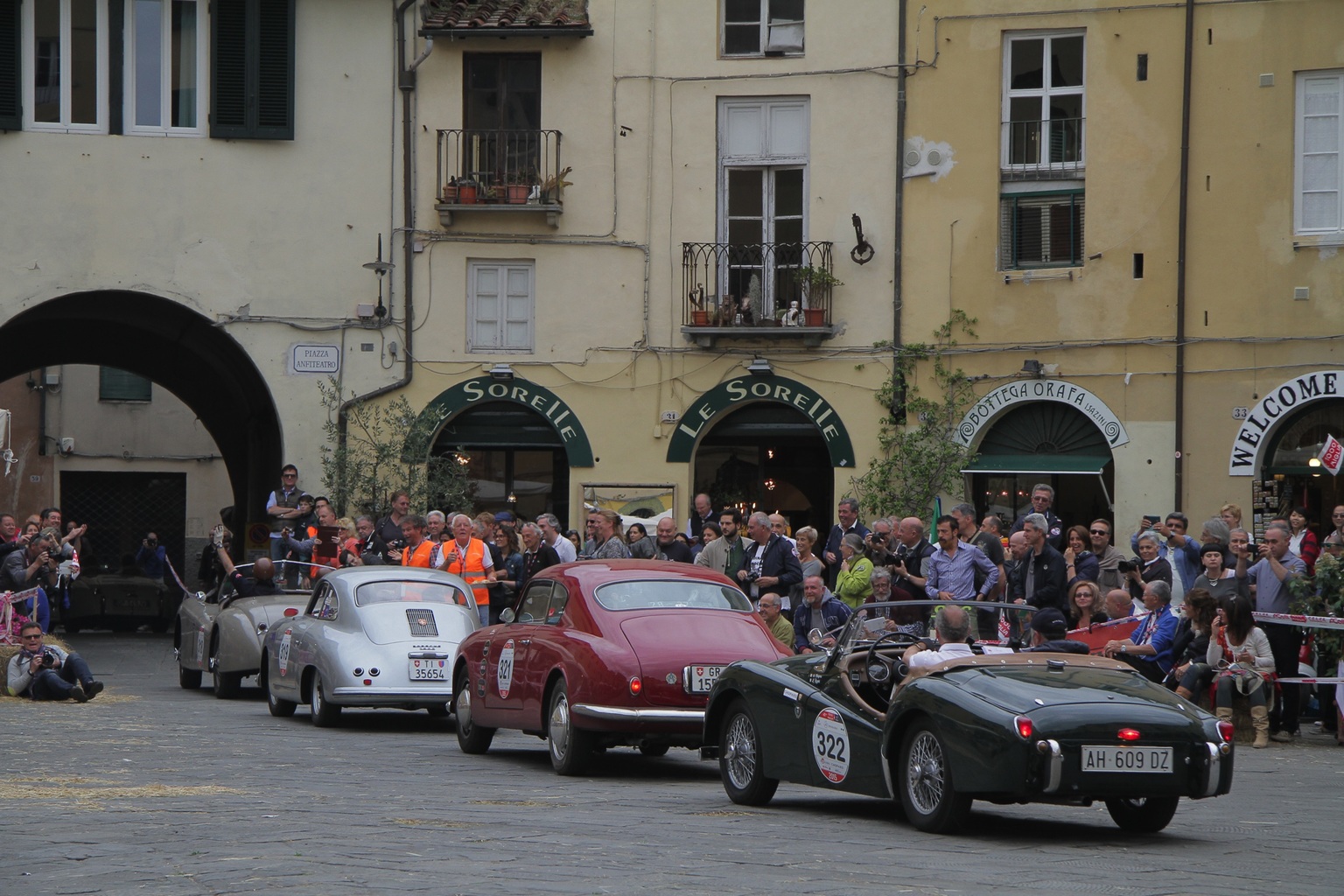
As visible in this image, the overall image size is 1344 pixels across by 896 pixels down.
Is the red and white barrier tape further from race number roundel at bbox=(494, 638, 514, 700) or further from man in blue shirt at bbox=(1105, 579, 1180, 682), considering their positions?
race number roundel at bbox=(494, 638, 514, 700)

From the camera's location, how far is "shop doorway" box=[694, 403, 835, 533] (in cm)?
2831

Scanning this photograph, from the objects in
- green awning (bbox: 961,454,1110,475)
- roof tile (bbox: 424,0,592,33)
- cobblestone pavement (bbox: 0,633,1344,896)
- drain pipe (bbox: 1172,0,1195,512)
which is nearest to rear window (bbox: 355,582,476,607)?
cobblestone pavement (bbox: 0,633,1344,896)

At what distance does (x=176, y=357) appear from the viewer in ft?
107

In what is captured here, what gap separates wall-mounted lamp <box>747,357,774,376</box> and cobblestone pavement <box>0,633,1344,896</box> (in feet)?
40.0

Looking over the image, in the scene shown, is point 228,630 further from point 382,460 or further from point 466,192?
point 466,192

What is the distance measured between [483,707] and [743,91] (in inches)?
569

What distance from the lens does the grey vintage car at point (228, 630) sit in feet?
66.0

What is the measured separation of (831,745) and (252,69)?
64.2 feet

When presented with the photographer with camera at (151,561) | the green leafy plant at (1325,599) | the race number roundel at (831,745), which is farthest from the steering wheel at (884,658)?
the photographer with camera at (151,561)

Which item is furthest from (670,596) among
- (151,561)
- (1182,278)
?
(151,561)

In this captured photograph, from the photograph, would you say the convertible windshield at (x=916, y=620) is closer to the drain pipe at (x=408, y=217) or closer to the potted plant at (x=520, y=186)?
the potted plant at (x=520, y=186)

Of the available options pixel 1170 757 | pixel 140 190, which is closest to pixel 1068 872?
pixel 1170 757

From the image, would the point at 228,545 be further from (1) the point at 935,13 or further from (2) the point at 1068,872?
(2) the point at 1068,872

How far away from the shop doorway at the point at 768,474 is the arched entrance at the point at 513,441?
206 centimetres
